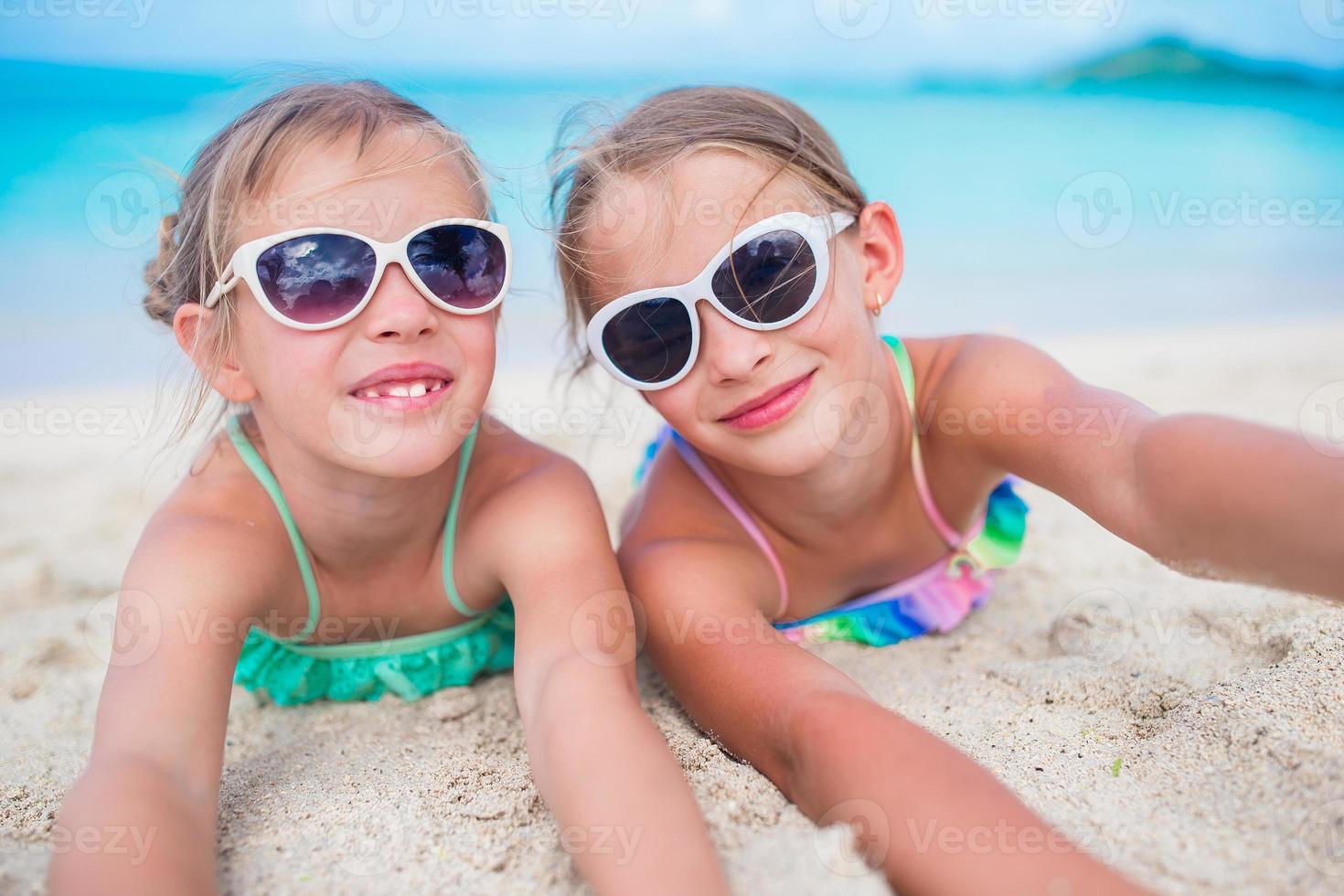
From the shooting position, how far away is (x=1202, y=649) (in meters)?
2.37

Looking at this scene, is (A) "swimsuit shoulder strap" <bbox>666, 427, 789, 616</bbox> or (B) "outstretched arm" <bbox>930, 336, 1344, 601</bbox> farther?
(A) "swimsuit shoulder strap" <bbox>666, 427, 789, 616</bbox>

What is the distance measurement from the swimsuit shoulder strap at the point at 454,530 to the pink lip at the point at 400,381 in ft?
0.94

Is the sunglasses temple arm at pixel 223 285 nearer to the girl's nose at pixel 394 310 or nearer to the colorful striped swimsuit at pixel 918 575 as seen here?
the girl's nose at pixel 394 310

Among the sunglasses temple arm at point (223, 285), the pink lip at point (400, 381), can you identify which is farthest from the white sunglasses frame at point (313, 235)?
the pink lip at point (400, 381)

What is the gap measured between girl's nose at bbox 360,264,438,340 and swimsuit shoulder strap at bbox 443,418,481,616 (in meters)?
0.39

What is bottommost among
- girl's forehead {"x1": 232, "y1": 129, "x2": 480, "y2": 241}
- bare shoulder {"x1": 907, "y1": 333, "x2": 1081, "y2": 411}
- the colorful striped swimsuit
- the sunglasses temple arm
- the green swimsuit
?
the green swimsuit

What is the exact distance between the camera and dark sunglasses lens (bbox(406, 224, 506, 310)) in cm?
212

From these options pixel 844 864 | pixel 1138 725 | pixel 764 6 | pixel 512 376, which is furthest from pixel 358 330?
pixel 764 6

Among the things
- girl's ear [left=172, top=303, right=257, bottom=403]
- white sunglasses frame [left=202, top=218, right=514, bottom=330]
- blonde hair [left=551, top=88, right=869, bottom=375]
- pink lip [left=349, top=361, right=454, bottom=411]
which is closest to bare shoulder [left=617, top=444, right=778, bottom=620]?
blonde hair [left=551, top=88, right=869, bottom=375]

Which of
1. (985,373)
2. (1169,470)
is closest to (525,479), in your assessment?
(985,373)

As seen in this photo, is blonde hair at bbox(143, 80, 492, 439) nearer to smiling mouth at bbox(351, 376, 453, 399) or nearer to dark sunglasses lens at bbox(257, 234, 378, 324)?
dark sunglasses lens at bbox(257, 234, 378, 324)

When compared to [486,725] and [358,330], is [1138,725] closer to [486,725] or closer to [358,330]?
[486,725]

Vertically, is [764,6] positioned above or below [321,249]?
above

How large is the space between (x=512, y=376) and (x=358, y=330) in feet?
13.7
